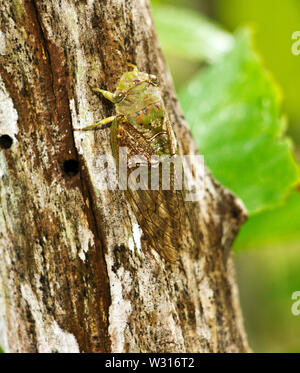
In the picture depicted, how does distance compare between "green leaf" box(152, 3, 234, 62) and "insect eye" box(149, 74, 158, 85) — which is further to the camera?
"green leaf" box(152, 3, 234, 62)

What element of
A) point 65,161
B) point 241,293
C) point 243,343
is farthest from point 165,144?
point 241,293

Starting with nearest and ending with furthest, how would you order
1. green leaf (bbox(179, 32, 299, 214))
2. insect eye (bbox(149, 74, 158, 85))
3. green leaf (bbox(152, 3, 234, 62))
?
insect eye (bbox(149, 74, 158, 85)), green leaf (bbox(179, 32, 299, 214)), green leaf (bbox(152, 3, 234, 62))

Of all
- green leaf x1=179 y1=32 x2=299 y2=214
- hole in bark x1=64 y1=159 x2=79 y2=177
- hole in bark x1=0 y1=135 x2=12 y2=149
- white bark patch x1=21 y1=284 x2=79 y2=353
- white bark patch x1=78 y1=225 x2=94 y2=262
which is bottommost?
white bark patch x1=21 y1=284 x2=79 y2=353

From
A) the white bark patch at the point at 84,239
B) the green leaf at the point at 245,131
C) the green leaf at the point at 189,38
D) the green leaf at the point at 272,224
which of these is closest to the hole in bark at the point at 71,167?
the white bark patch at the point at 84,239

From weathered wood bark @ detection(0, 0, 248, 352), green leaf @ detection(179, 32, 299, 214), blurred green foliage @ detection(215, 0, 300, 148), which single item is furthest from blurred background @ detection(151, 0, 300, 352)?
blurred green foliage @ detection(215, 0, 300, 148)

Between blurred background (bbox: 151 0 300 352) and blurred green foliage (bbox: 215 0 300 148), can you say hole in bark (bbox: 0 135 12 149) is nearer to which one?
blurred background (bbox: 151 0 300 352)
